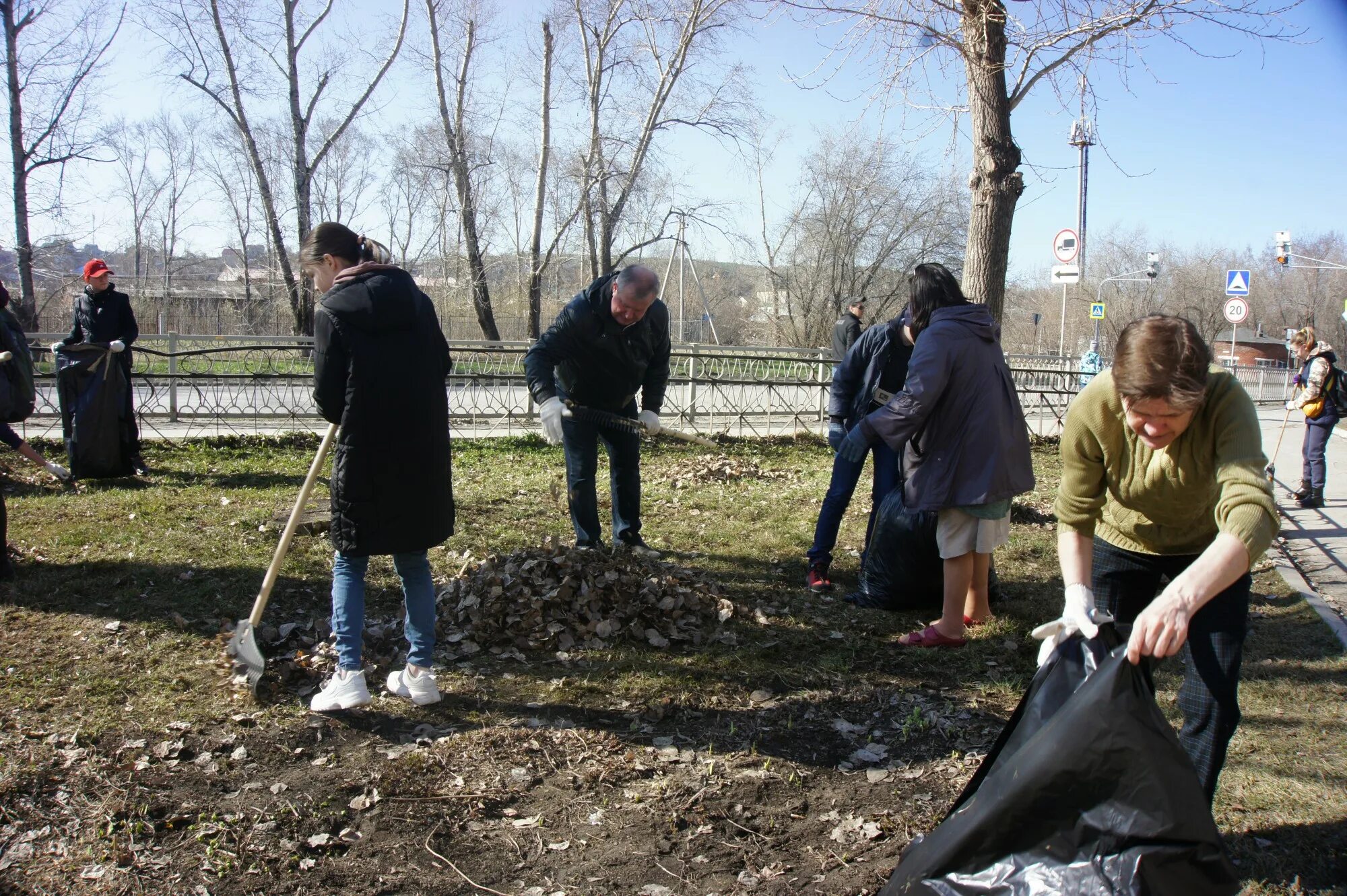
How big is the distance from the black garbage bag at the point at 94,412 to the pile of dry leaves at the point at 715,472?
4418 millimetres

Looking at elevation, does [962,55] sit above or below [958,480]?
above

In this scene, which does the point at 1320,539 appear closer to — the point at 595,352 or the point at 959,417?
the point at 959,417

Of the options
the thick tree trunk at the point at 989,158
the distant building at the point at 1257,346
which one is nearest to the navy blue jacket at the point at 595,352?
the thick tree trunk at the point at 989,158

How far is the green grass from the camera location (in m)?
3.18

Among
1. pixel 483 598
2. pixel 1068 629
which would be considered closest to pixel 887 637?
pixel 483 598

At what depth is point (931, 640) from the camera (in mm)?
4230

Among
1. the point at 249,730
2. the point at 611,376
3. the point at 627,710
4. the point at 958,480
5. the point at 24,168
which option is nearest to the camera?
the point at 249,730

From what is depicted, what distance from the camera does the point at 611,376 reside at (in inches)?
194

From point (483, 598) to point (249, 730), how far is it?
125 cm

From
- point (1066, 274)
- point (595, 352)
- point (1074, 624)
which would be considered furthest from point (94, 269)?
point (1066, 274)

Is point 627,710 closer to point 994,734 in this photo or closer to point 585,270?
point 994,734

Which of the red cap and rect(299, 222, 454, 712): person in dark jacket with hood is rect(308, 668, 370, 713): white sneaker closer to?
rect(299, 222, 454, 712): person in dark jacket with hood

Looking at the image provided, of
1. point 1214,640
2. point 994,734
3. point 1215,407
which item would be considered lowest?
point 994,734

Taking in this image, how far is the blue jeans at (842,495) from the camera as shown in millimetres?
5035
